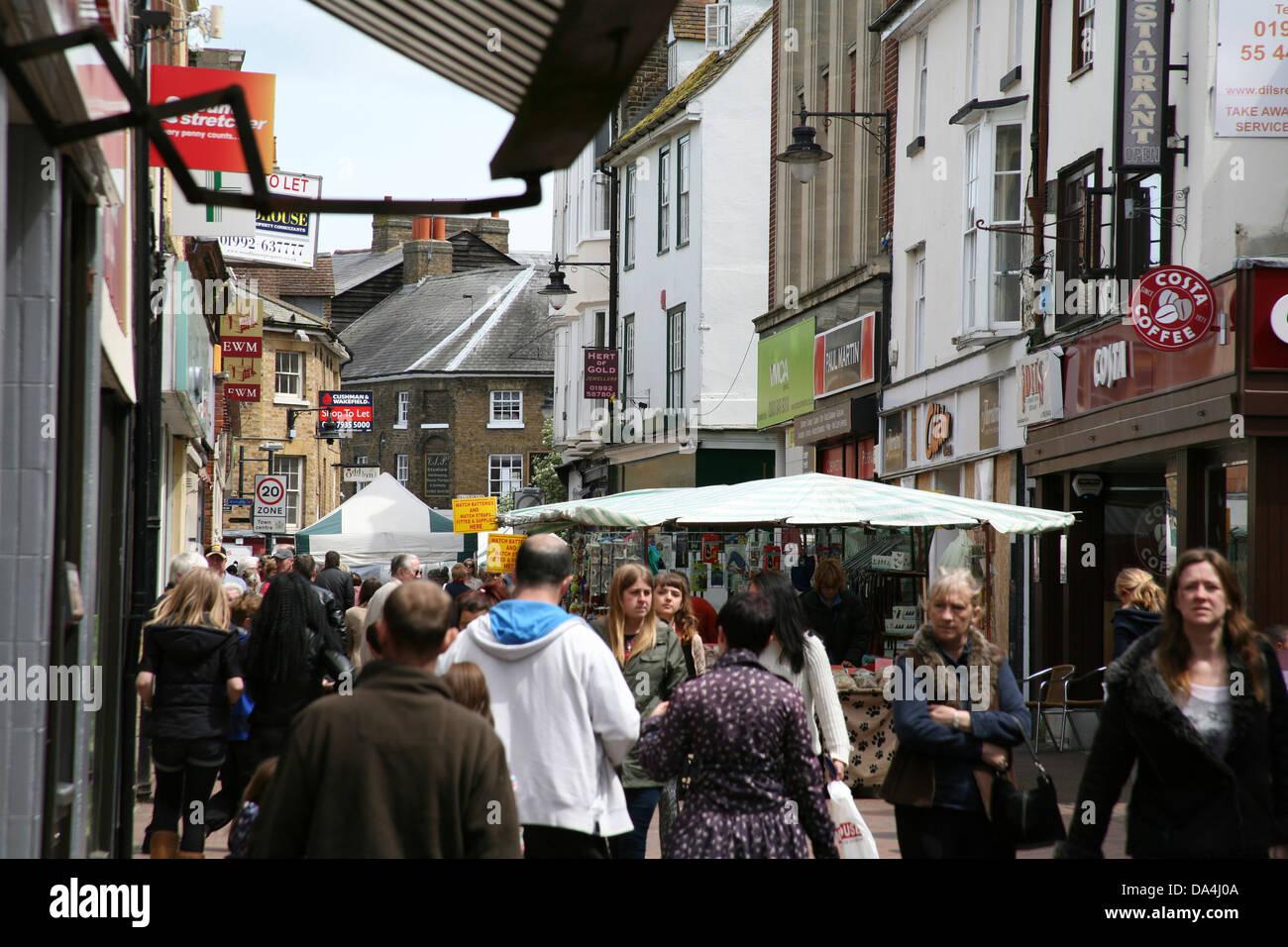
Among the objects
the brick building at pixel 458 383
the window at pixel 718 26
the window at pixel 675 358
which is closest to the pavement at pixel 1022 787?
the window at pixel 675 358

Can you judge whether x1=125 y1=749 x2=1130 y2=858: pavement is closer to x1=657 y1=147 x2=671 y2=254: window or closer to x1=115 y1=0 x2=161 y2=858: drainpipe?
x1=115 y1=0 x2=161 y2=858: drainpipe

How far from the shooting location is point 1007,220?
68.9 ft

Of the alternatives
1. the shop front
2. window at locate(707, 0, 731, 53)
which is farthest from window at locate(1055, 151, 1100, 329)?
window at locate(707, 0, 731, 53)

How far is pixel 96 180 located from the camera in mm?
6105

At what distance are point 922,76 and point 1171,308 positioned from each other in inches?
402

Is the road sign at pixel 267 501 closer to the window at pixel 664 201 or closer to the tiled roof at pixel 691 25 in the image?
the window at pixel 664 201

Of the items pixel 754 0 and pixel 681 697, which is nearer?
pixel 681 697

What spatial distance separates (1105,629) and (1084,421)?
2724 mm

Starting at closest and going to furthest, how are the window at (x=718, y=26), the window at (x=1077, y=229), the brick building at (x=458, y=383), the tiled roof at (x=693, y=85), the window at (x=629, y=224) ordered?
the window at (x=1077, y=229) < the tiled roof at (x=693, y=85) < the window at (x=718, y=26) < the window at (x=629, y=224) < the brick building at (x=458, y=383)

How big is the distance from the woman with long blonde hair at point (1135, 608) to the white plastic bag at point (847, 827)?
19.0 ft

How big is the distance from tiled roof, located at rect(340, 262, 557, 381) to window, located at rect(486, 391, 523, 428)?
3.46 feet

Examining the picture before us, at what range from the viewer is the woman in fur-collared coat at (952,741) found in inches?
241
